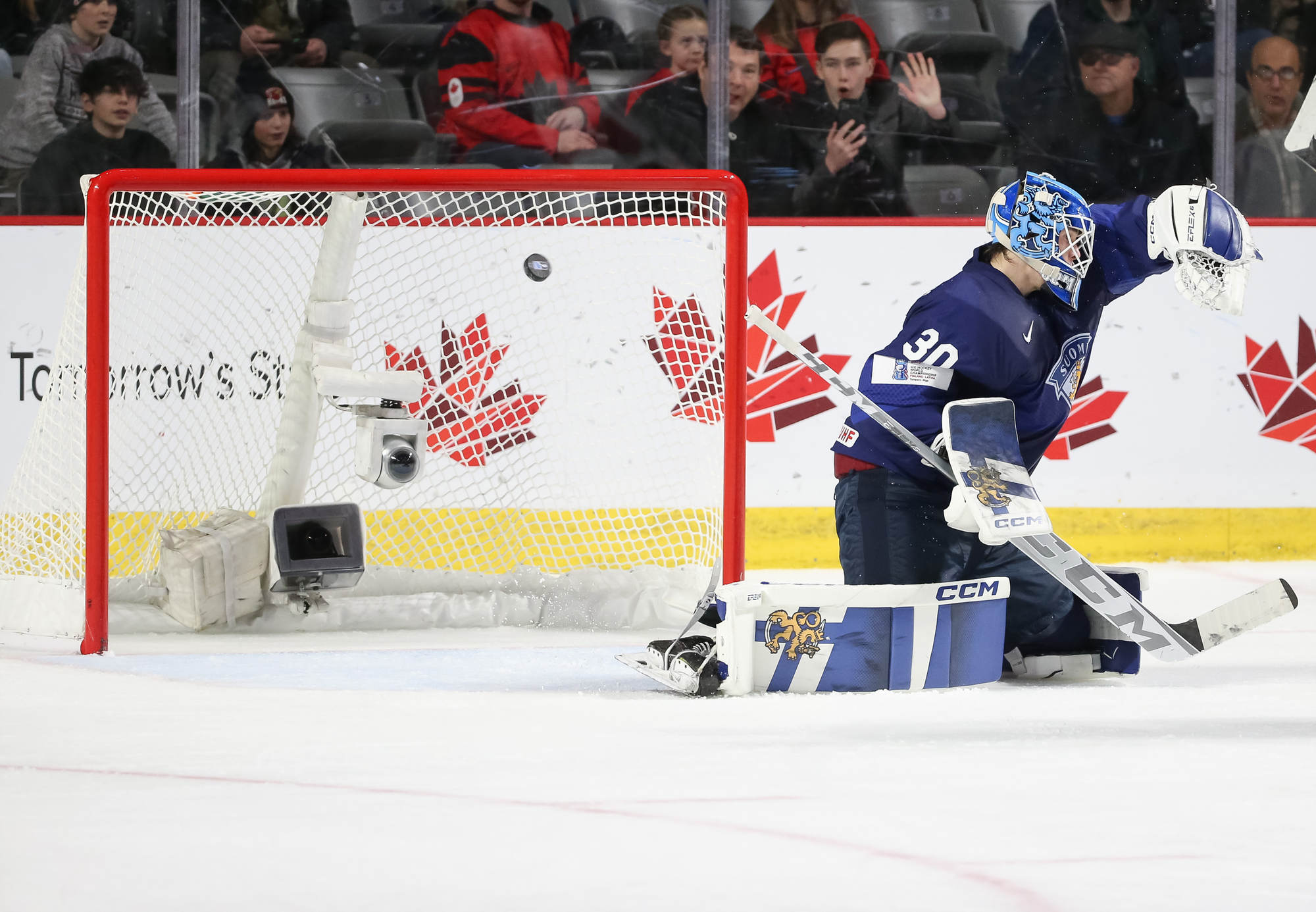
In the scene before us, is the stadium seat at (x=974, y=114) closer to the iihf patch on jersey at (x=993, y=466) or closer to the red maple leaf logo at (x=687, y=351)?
the red maple leaf logo at (x=687, y=351)

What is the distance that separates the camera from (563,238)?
13.2ft

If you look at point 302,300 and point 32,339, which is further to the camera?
point 32,339

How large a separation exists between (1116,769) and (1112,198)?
112 inches

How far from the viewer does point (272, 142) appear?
14.8ft

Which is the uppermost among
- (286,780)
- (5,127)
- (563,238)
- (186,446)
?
(5,127)

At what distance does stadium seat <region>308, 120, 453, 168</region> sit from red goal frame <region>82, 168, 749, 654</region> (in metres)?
1.33

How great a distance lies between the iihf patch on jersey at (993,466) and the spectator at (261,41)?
8.43ft

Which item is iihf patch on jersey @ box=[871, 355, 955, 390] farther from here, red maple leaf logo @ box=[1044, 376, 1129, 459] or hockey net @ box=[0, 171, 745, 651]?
red maple leaf logo @ box=[1044, 376, 1129, 459]

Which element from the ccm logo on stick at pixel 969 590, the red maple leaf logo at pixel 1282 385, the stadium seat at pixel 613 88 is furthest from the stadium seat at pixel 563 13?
the ccm logo on stick at pixel 969 590

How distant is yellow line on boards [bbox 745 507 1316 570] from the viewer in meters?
4.40

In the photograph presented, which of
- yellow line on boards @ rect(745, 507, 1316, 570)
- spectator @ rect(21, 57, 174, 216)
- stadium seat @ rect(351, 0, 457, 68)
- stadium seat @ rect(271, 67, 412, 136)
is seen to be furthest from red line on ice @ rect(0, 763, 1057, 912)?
stadium seat @ rect(351, 0, 457, 68)

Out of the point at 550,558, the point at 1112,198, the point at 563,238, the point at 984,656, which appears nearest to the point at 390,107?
the point at 563,238

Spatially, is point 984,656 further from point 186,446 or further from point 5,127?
point 5,127

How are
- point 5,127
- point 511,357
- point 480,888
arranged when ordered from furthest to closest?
point 5,127 → point 511,357 → point 480,888
